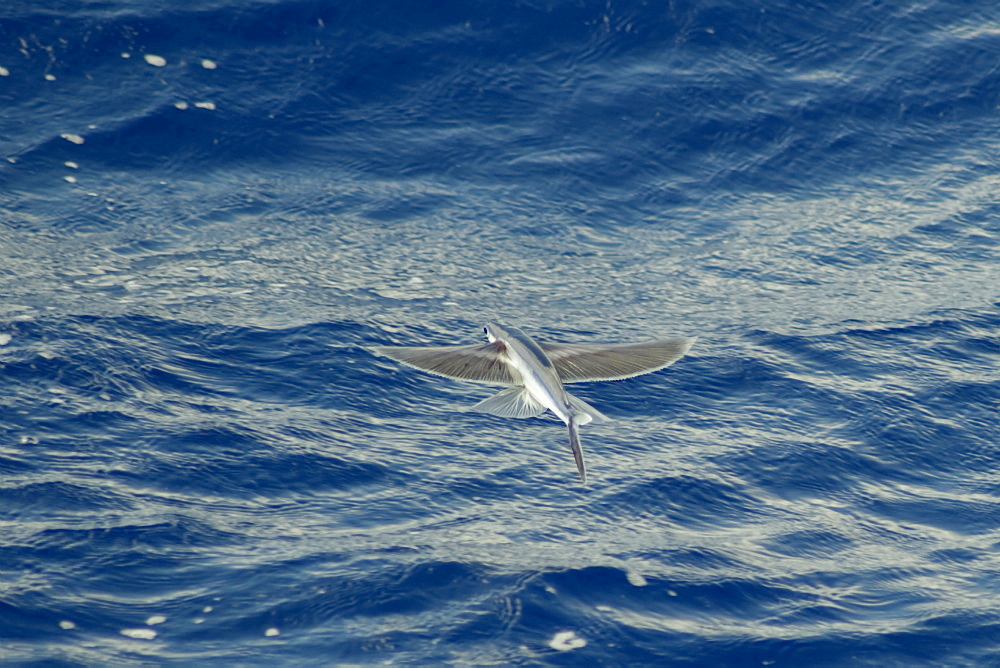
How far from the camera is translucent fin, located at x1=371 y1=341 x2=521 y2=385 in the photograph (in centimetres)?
699

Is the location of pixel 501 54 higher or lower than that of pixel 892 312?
higher

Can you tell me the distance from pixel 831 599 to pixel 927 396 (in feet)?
8.83

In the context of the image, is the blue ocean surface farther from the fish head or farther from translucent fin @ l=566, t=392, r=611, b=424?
the fish head

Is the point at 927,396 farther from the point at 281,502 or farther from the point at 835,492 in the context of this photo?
the point at 281,502

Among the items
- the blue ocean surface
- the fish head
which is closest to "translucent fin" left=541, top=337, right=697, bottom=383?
the fish head

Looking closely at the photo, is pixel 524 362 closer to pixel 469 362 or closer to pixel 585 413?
pixel 469 362

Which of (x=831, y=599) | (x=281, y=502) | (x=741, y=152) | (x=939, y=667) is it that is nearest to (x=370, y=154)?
(x=741, y=152)

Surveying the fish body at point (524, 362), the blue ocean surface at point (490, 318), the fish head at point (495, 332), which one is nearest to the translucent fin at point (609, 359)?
the fish body at point (524, 362)

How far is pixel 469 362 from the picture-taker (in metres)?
7.06

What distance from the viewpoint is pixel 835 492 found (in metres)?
8.93

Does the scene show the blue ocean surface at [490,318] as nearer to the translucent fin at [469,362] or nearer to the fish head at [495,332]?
the translucent fin at [469,362]

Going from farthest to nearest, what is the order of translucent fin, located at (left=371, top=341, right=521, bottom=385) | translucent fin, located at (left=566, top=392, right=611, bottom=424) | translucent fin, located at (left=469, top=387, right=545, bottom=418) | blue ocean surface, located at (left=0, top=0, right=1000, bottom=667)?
1. blue ocean surface, located at (left=0, top=0, right=1000, bottom=667)
2. translucent fin, located at (left=371, top=341, right=521, bottom=385)
3. translucent fin, located at (left=469, top=387, right=545, bottom=418)
4. translucent fin, located at (left=566, top=392, right=611, bottom=424)

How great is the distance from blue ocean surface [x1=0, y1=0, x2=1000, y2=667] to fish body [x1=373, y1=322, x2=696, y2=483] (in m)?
1.62

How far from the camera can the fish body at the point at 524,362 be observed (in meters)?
6.79
